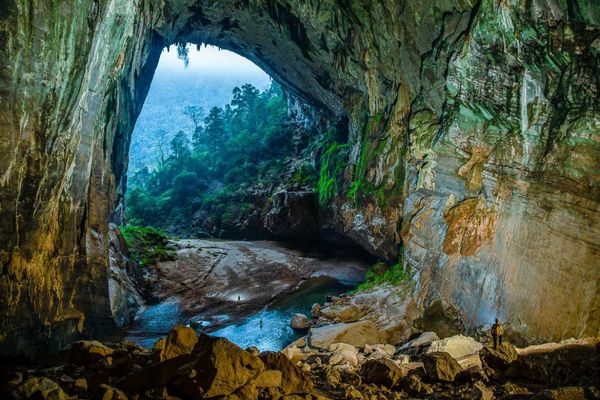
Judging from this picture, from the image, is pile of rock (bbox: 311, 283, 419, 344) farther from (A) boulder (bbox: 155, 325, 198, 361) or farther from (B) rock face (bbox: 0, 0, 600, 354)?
(A) boulder (bbox: 155, 325, 198, 361)

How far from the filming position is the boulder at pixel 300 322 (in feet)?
45.4

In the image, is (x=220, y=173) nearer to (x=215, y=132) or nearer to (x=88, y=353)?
(x=215, y=132)

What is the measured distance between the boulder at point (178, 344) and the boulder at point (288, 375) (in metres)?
1.42

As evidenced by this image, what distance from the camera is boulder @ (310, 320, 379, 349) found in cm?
1105

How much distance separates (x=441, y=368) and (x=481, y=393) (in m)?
1.14

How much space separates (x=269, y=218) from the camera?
26.9m

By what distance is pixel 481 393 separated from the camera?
5906mm

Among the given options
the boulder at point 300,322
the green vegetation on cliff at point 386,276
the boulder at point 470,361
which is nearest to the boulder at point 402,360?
the boulder at point 470,361

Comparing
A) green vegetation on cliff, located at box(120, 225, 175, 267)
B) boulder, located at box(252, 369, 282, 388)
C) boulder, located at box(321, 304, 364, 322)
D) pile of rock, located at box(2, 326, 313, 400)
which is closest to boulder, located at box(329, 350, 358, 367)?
pile of rock, located at box(2, 326, 313, 400)

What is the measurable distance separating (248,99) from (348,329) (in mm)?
35476

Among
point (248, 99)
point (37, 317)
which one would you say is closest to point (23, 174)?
point (37, 317)

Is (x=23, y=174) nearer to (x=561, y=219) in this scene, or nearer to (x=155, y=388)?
(x=155, y=388)

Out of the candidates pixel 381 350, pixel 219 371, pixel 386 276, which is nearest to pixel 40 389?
pixel 219 371

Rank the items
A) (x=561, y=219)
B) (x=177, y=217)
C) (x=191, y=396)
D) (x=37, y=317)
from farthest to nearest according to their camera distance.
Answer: (x=177, y=217)
(x=37, y=317)
(x=561, y=219)
(x=191, y=396)
